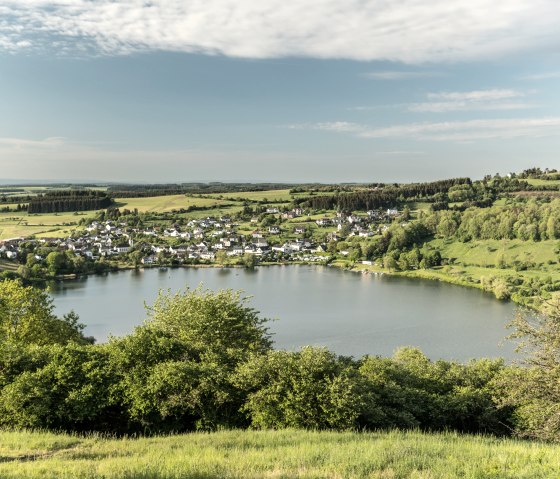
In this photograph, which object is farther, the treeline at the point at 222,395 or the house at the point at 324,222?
the house at the point at 324,222

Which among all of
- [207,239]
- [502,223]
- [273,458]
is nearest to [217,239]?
[207,239]

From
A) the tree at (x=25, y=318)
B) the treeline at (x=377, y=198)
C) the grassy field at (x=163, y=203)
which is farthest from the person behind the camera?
the grassy field at (x=163, y=203)

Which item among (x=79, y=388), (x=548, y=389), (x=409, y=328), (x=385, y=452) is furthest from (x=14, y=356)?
(x=409, y=328)

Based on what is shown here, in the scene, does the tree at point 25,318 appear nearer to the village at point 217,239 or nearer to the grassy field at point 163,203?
the village at point 217,239

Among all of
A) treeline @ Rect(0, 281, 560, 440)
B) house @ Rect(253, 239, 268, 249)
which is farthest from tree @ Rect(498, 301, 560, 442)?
house @ Rect(253, 239, 268, 249)

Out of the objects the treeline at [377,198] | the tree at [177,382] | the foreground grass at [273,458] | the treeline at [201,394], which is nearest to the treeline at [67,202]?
the treeline at [377,198]

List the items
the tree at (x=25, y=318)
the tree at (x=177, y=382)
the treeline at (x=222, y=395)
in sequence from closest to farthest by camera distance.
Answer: the treeline at (x=222, y=395) → the tree at (x=177, y=382) → the tree at (x=25, y=318)
